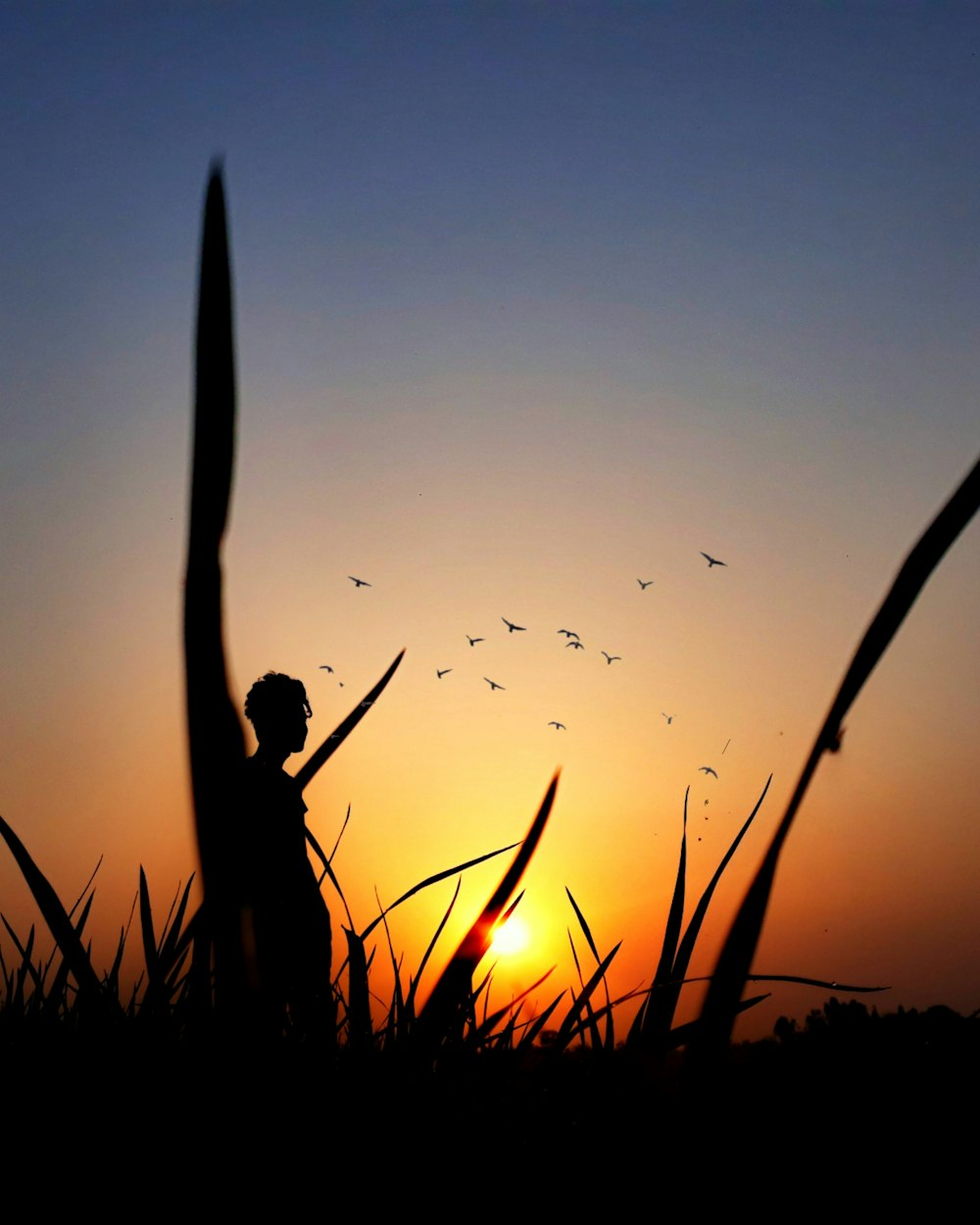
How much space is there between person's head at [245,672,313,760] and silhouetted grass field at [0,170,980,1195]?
3.01 metres

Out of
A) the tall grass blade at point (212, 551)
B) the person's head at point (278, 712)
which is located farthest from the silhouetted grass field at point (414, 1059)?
the person's head at point (278, 712)

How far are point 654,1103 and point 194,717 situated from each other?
0.73m

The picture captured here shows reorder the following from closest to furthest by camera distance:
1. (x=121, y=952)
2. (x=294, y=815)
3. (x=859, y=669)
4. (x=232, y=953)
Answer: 1. (x=859, y=669)
2. (x=232, y=953)
3. (x=294, y=815)
4. (x=121, y=952)

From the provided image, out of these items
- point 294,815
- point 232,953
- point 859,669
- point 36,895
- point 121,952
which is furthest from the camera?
point 121,952

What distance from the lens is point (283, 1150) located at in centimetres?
76

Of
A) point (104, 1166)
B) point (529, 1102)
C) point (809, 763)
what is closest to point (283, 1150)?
point (104, 1166)

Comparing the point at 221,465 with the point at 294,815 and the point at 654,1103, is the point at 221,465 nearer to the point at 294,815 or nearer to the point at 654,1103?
the point at 654,1103

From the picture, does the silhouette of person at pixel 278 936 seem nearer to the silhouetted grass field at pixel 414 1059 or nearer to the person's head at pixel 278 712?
the silhouetted grass field at pixel 414 1059

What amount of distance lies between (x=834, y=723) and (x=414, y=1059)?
0.63 m

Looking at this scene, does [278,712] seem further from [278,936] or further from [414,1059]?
[414,1059]

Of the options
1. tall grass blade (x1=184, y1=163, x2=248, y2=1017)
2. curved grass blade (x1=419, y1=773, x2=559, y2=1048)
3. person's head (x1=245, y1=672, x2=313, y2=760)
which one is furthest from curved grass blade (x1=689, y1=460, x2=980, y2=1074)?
person's head (x1=245, y1=672, x2=313, y2=760)

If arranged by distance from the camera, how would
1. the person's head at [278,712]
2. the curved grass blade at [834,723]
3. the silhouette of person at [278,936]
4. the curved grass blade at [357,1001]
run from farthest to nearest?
1. the person's head at [278,712]
2. the curved grass blade at [357,1001]
3. the silhouette of person at [278,936]
4. the curved grass blade at [834,723]

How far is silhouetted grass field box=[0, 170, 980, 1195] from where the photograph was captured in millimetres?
437

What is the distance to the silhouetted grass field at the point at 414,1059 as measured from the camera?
0.44m
